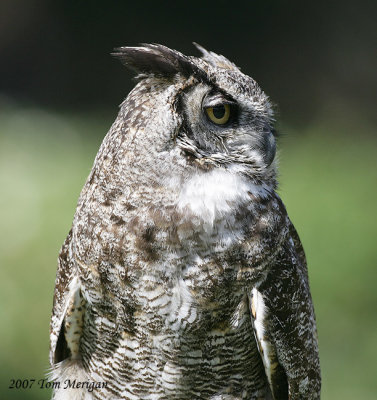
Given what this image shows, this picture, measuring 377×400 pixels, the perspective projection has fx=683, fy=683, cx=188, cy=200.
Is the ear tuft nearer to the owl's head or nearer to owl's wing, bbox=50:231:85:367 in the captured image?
the owl's head

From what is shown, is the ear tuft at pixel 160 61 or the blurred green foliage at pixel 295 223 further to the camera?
the blurred green foliage at pixel 295 223

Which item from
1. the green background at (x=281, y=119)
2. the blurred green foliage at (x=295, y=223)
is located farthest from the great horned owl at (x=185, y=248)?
the green background at (x=281, y=119)

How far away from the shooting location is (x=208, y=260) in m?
2.14

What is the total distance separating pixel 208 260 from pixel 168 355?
1.28ft

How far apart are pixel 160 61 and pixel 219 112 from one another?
0.79 ft

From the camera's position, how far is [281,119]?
563cm

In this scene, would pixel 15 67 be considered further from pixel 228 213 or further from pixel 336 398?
pixel 228 213

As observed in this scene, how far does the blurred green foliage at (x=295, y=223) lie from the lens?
179 inches

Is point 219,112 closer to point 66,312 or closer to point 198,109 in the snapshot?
point 198,109

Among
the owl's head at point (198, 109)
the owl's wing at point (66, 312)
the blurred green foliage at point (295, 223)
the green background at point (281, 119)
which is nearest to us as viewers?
the owl's head at point (198, 109)

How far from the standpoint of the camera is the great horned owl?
210cm

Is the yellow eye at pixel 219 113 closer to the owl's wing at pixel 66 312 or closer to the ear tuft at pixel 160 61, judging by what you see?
the ear tuft at pixel 160 61

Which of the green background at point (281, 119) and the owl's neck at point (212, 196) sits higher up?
the green background at point (281, 119)

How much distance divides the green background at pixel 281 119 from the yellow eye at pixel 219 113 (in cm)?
258
